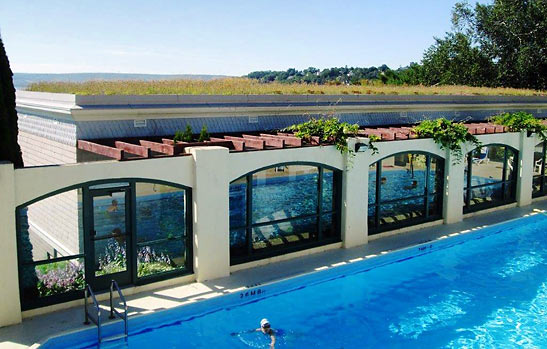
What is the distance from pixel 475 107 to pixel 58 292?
19870 millimetres

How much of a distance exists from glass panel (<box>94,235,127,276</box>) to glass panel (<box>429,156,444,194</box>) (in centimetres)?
966

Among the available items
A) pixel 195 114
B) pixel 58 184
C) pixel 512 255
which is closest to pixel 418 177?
pixel 512 255

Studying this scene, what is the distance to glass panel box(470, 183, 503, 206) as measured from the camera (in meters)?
17.9

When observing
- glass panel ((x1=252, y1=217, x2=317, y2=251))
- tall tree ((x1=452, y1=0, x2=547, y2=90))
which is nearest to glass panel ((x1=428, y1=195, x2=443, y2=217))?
glass panel ((x1=252, y1=217, x2=317, y2=251))

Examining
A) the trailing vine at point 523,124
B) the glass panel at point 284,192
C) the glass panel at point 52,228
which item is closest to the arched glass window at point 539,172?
the trailing vine at point 523,124

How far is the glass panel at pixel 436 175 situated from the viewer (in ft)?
53.0

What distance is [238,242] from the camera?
12.2 meters

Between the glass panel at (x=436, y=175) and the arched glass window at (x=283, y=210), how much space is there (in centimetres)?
391

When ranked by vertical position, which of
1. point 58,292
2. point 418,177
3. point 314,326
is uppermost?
point 418,177

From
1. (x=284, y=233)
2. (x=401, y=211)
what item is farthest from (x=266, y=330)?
(x=401, y=211)

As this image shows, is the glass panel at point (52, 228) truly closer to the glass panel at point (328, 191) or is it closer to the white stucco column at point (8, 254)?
the white stucco column at point (8, 254)

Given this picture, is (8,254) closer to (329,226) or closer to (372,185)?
(329,226)

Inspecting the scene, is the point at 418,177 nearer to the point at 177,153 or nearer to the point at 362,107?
the point at 362,107

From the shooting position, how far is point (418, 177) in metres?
15.9
